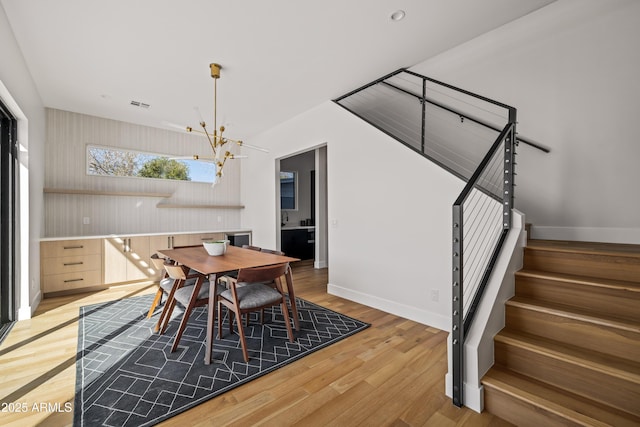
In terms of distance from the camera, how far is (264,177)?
5.50m

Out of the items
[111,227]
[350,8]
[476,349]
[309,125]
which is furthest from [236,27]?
[111,227]

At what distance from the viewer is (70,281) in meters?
3.98

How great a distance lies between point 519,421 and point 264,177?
4.92 meters

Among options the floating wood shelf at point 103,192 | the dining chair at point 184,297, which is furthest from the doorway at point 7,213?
the dining chair at point 184,297

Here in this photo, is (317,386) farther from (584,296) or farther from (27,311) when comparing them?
(27,311)

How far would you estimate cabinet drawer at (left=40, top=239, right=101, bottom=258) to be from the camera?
3.84 m

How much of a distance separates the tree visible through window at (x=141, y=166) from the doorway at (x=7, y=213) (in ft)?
5.88

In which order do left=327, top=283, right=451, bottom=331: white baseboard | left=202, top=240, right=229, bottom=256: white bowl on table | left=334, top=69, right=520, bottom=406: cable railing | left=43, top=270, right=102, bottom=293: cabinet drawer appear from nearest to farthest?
1. left=334, top=69, right=520, bottom=406: cable railing
2. left=327, top=283, right=451, bottom=331: white baseboard
3. left=202, top=240, right=229, bottom=256: white bowl on table
4. left=43, top=270, right=102, bottom=293: cabinet drawer

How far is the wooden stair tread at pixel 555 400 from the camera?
1337 millimetres

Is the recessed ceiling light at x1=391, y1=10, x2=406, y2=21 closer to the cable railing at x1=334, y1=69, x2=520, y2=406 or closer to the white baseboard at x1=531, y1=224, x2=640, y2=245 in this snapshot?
the cable railing at x1=334, y1=69, x2=520, y2=406

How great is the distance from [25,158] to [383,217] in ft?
13.4

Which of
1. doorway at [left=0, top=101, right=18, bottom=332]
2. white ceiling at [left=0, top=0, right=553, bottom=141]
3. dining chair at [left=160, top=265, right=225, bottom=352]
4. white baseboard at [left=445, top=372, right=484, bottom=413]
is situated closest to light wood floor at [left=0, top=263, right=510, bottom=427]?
white baseboard at [left=445, top=372, right=484, bottom=413]

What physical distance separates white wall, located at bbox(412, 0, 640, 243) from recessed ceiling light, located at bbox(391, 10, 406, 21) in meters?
1.13

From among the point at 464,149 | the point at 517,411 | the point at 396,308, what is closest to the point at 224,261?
the point at 396,308
